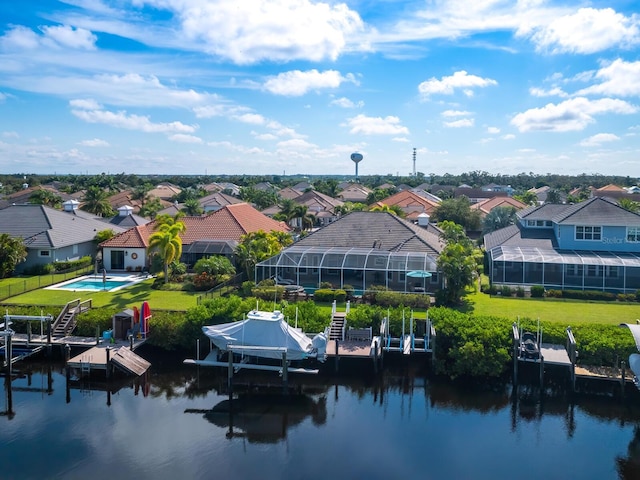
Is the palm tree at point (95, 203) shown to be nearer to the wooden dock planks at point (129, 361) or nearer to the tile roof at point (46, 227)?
the tile roof at point (46, 227)

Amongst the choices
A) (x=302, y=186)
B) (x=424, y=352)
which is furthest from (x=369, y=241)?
(x=302, y=186)

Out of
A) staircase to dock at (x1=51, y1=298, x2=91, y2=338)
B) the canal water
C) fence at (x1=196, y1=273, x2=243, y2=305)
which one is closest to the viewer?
the canal water

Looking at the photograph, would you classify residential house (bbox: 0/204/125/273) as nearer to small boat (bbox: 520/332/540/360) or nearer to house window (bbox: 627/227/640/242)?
small boat (bbox: 520/332/540/360)

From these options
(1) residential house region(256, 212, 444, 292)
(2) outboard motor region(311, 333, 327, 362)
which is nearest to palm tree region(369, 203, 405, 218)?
(1) residential house region(256, 212, 444, 292)

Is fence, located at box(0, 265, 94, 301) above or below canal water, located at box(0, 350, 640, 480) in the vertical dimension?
above

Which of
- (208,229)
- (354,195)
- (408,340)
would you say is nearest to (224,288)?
(208,229)

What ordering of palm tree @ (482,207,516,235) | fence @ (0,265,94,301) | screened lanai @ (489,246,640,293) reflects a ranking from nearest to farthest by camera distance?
fence @ (0,265,94,301) < screened lanai @ (489,246,640,293) < palm tree @ (482,207,516,235)
